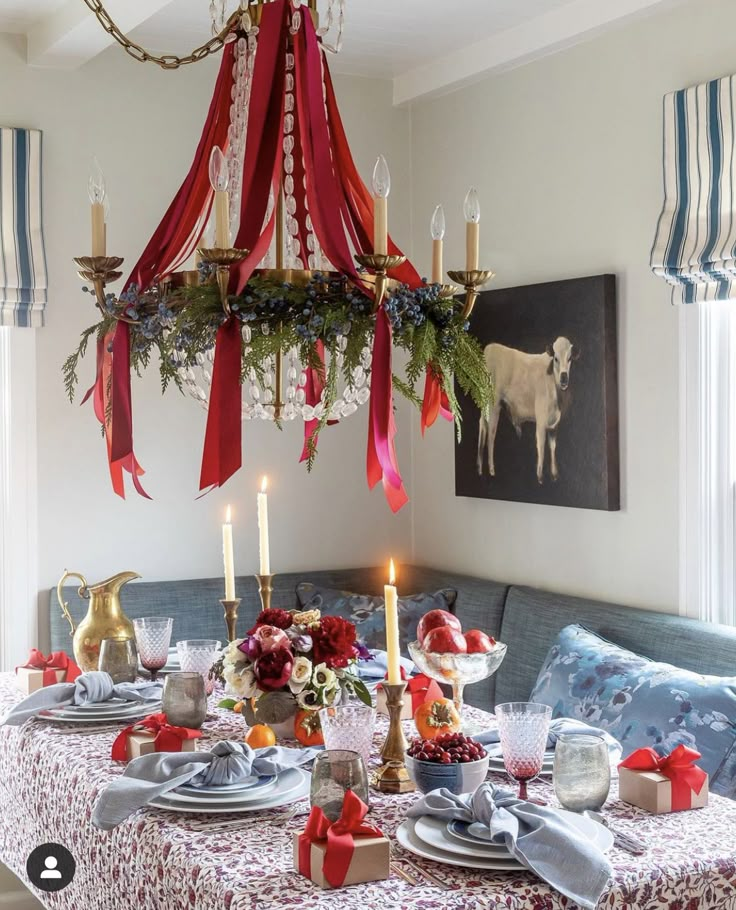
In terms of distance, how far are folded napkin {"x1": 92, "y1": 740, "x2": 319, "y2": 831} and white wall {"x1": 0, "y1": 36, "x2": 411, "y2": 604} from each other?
2.06m

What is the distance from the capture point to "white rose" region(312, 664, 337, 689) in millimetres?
2225

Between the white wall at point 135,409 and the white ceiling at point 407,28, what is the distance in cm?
15

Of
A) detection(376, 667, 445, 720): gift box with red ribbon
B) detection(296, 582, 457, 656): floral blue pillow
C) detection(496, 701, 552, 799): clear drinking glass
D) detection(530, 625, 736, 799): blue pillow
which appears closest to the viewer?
detection(496, 701, 552, 799): clear drinking glass

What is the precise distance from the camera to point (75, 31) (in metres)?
3.50

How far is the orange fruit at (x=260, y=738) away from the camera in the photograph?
2246 mm

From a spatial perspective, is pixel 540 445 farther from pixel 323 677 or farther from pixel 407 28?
pixel 323 677

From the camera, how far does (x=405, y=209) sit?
4.54 meters

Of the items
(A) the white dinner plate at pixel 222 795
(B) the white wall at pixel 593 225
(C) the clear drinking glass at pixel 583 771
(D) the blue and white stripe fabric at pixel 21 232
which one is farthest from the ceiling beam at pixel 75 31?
(C) the clear drinking glass at pixel 583 771

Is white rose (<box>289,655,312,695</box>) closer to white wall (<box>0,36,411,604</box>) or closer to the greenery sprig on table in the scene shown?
the greenery sprig on table

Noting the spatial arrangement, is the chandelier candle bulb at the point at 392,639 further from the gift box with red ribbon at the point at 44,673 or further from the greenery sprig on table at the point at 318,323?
the gift box with red ribbon at the point at 44,673

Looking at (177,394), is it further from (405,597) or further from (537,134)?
(537,134)

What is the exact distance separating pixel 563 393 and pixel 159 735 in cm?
193

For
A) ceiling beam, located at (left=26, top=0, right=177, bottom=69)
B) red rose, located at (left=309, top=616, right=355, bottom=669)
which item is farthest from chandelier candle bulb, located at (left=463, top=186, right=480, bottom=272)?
ceiling beam, located at (left=26, top=0, right=177, bottom=69)

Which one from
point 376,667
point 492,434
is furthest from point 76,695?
point 492,434
